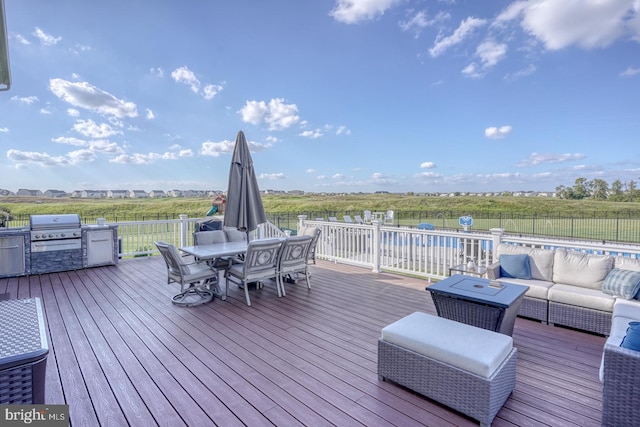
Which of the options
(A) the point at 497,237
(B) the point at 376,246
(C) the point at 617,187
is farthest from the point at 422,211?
(A) the point at 497,237

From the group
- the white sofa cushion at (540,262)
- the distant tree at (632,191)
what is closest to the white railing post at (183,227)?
the white sofa cushion at (540,262)

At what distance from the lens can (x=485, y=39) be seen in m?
9.56

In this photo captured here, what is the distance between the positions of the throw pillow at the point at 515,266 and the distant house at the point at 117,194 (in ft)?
53.4

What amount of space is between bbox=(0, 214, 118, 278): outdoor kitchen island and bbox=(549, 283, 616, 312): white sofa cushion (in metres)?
8.13

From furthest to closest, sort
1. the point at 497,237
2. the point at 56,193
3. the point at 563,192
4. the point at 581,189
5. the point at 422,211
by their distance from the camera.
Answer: the point at 563,192 < the point at 422,211 < the point at 581,189 < the point at 56,193 < the point at 497,237

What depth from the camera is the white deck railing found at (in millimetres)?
4977

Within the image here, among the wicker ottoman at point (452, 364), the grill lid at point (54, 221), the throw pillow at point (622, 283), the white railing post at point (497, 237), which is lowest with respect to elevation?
the wicker ottoman at point (452, 364)

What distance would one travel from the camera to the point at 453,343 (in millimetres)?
2098

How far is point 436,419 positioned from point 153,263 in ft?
22.4

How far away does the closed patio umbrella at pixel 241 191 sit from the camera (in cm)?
486

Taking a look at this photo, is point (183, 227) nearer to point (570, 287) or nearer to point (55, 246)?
point (55, 246)

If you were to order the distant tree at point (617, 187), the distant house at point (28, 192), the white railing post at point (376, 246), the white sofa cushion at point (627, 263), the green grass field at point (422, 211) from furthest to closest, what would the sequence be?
the distant tree at point (617, 187), the green grass field at point (422, 211), the distant house at point (28, 192), the white railing post at point (376, 246), the white sofa cushion at point (627, 263)

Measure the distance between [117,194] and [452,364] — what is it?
665 inches

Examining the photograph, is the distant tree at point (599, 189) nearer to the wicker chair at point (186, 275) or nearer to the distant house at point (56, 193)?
the wicker chair at point (186, 275)
